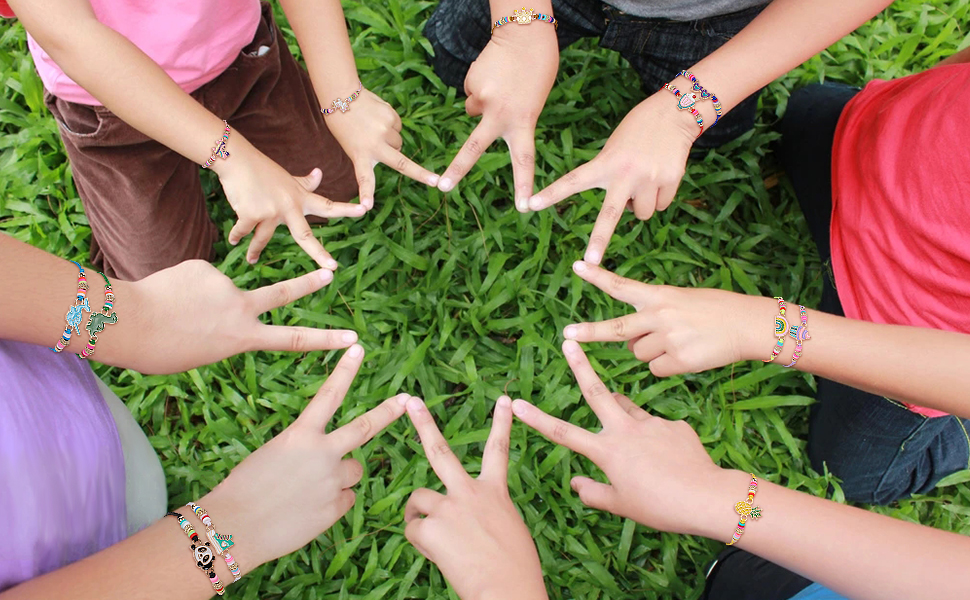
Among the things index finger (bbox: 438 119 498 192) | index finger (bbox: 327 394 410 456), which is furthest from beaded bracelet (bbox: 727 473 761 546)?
index finger (bbox: 438 119 498 192)

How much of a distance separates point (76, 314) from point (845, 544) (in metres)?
1.57

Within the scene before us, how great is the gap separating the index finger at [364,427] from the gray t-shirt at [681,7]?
1215mm

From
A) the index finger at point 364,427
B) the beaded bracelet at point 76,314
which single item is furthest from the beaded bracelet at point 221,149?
the index finger at point 364,427

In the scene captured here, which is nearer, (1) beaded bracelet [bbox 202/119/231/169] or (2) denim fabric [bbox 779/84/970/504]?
(1) beaded bracelet [bbox 202/119/231/169]

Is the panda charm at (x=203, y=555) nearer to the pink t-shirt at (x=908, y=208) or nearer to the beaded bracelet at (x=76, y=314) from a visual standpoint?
the beaded bracelet at (x=76, y=314)

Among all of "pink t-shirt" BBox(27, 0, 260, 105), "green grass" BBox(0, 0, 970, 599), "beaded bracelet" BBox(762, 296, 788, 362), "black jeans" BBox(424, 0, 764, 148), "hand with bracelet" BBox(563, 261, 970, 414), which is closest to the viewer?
"hand with bracelet" BBox(563, 261, 970, 414)

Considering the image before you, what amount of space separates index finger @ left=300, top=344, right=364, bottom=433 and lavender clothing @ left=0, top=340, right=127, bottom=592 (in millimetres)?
421

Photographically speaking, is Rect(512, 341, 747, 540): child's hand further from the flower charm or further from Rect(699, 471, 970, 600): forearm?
the flower charm

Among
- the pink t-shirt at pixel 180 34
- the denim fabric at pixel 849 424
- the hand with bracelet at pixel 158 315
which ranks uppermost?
the pink t-shirt at pixel 180 34

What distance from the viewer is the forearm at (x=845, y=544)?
1167mm

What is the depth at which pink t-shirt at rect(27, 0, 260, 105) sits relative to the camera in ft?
4.95

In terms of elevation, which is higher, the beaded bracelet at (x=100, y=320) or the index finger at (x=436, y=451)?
the beaded bracelet at (x=100, y=320)

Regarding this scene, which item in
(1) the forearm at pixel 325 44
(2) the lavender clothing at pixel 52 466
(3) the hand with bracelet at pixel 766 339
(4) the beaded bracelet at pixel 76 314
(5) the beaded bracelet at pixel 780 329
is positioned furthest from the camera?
(1) the forearm at pixel 325 44

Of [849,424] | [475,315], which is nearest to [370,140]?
[475,315]
